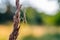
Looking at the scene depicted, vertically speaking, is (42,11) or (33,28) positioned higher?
(42,11)

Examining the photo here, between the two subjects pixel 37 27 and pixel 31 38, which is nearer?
pixel 31 38

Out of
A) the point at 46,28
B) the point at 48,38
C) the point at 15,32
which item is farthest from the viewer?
the point at 46,28

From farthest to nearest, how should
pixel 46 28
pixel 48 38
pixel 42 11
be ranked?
pixel 46 28
pixel 42 11
pixel 48 38

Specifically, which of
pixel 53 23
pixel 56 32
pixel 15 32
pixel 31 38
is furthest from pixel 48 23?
pixel 15 32

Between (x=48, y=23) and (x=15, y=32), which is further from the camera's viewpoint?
(x=48, y=23)

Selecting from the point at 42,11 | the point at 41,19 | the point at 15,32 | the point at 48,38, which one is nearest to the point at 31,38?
the point at 48,38

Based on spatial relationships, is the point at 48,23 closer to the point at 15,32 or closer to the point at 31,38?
the point at 31,38

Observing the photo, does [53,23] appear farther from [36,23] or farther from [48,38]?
[48,38]

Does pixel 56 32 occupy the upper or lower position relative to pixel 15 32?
lower

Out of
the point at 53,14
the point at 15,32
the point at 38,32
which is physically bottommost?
the point at 38,32
